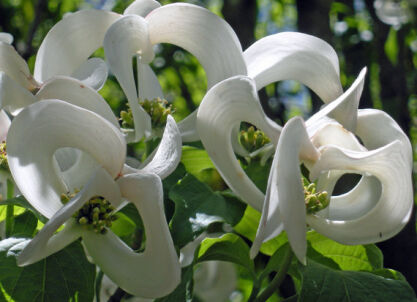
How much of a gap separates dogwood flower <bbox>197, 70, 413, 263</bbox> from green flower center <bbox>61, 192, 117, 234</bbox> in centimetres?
14

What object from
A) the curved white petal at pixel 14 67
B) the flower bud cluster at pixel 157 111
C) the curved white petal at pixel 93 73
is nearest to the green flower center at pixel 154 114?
the flower bud cluster at pixel 157 111

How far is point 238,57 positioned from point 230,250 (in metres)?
0.27

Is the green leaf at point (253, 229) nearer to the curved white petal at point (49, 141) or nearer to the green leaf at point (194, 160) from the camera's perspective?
the green leaf at point (194, 160)

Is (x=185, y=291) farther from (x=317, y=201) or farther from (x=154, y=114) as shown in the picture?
(x=154, y=114)

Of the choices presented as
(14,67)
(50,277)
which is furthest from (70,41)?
(50,277)

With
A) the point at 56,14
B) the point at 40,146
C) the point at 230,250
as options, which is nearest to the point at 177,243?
the point at 230,250

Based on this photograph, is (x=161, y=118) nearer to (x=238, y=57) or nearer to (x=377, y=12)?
(x=238, y=57)

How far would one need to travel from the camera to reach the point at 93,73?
91 cm

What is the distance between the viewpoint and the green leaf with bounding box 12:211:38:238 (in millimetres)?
883

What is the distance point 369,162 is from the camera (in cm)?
72

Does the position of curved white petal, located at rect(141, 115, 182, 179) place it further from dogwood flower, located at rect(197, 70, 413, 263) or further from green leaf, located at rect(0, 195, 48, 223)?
green leaf, located at rect(0, 195, 48, 223)

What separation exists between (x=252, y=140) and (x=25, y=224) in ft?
1.36

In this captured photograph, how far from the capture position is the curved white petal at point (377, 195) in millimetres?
713

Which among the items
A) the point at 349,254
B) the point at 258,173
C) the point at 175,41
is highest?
the point at 175,41
